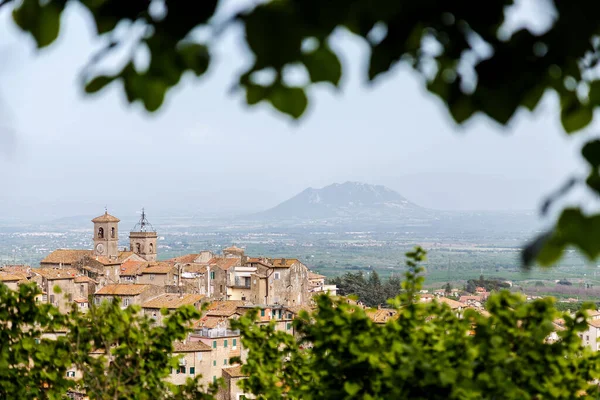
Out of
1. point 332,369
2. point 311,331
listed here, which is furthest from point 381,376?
point 311,331

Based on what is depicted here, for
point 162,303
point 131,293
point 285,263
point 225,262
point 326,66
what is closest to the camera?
point 326,66

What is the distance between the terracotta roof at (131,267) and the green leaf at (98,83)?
48.4 meters

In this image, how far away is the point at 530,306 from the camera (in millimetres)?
5812

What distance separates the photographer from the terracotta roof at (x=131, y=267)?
4970 centimetres

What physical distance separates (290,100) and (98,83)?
0.51 meters

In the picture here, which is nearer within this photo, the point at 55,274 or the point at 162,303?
the point at 162,303

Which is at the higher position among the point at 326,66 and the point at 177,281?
the point at 326,66

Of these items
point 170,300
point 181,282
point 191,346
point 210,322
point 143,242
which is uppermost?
point 143,242

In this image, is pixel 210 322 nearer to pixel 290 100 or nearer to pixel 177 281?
pixel 177 281

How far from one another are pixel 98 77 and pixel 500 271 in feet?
441

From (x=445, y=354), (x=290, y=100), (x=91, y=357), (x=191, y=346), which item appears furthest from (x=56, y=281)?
(x=290, y=100)

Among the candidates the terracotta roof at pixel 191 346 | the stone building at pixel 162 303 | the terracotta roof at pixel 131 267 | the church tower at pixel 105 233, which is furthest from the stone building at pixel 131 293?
the church tower at pixel 105 233

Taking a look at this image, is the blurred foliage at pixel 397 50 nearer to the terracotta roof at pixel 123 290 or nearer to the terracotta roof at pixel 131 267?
the terracotta roof at pixel 123 290

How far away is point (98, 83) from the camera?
192cm
